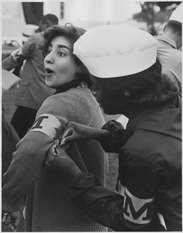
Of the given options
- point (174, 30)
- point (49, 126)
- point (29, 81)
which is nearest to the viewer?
point (49, 126)

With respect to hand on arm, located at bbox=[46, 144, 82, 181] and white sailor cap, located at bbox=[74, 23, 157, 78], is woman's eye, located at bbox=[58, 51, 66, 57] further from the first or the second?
hand on arm, located at bbox=[46, 144, 82, 181]

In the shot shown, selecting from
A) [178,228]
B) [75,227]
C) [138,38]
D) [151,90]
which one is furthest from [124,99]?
[75,227]

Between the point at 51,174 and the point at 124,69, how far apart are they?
1.63ft

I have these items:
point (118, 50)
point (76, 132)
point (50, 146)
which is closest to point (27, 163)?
point (50, 146)

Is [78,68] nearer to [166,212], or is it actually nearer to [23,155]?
[23,155]

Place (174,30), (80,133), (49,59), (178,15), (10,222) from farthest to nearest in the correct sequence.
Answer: (10,222)
(174,30)
(178,15)
(49,59)
(80,133)

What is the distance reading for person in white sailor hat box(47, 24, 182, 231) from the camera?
118 cm

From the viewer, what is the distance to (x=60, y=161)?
4.39ft

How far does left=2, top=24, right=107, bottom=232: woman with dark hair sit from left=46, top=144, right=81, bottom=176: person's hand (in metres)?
0.02

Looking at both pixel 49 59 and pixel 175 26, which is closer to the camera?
pixel 49 59

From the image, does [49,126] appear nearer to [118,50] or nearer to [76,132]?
[76,132]

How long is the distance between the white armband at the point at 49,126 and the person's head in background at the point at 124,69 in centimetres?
19

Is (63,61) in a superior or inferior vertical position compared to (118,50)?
inferior

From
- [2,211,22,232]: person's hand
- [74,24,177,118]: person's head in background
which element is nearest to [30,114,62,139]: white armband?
[74,24,177,118]: person's head in background
